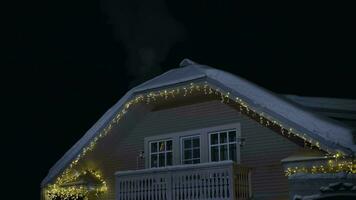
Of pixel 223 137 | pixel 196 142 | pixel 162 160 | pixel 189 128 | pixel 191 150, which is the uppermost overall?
pixel 189 128

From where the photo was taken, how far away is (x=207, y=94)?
15.7 m

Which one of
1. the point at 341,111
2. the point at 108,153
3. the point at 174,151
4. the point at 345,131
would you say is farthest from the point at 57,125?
the point at 345,131

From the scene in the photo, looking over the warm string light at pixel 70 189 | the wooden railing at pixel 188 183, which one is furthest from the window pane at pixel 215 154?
the warm string light at pixel 70 189

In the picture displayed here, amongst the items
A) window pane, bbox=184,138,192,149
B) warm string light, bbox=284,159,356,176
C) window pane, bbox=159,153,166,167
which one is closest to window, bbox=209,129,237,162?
window pane, bbox=184,138,192,149

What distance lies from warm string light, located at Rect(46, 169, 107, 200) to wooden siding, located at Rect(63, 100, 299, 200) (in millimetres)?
201

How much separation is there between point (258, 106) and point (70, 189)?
Result: 7.16 meters

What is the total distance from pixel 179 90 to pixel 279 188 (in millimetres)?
3633

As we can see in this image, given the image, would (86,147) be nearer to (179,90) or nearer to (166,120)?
(166,120)

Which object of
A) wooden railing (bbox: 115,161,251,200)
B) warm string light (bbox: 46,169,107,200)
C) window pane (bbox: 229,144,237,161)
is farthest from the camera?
warm string light (bbox: 46,169,107,200)

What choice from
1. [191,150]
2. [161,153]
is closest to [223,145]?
[191,150]

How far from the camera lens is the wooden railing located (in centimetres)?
1385

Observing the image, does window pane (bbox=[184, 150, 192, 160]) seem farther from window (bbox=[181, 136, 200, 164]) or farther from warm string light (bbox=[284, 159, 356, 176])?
warm string light (bbox=[284, 159, 356, 176])

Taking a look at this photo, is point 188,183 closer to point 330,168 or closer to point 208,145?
point 208,145

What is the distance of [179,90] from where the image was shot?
597 inches
